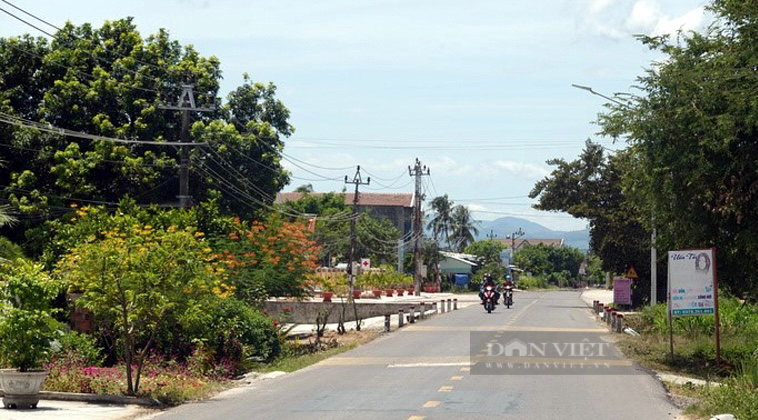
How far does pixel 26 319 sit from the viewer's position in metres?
17.9

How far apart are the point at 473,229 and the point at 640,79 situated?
140149 millimetres

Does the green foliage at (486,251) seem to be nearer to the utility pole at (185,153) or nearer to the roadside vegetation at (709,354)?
the roadside vegetation at (709,354)

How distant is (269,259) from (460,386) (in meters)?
18.6

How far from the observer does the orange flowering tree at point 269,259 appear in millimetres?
36719

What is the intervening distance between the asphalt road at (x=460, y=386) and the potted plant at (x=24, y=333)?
2.31 metres

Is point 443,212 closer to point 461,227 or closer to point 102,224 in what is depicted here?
point 461,227

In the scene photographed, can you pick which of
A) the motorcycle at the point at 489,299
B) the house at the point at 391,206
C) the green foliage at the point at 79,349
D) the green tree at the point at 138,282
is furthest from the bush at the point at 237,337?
the house at the point at 391,206

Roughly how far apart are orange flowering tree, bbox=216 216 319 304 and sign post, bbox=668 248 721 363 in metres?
16.4

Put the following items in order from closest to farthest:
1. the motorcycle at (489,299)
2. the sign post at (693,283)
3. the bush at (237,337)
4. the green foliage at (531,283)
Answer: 1. the sign post at (693,283)
2. the bush at (237,337)
3. the motorcycle at (489,299)
4. the green foliage at (531,283)

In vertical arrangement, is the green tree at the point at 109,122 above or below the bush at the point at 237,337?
above

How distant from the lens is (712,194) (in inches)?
931

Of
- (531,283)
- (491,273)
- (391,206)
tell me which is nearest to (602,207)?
(491,273)

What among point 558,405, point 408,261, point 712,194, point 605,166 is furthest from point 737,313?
point 408,261

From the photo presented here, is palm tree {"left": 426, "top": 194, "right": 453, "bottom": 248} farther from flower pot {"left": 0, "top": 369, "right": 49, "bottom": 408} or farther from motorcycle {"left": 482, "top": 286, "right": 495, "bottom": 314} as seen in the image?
flower pot {"left": 0, "top": 369, "right": 49, "bottom": 408}
